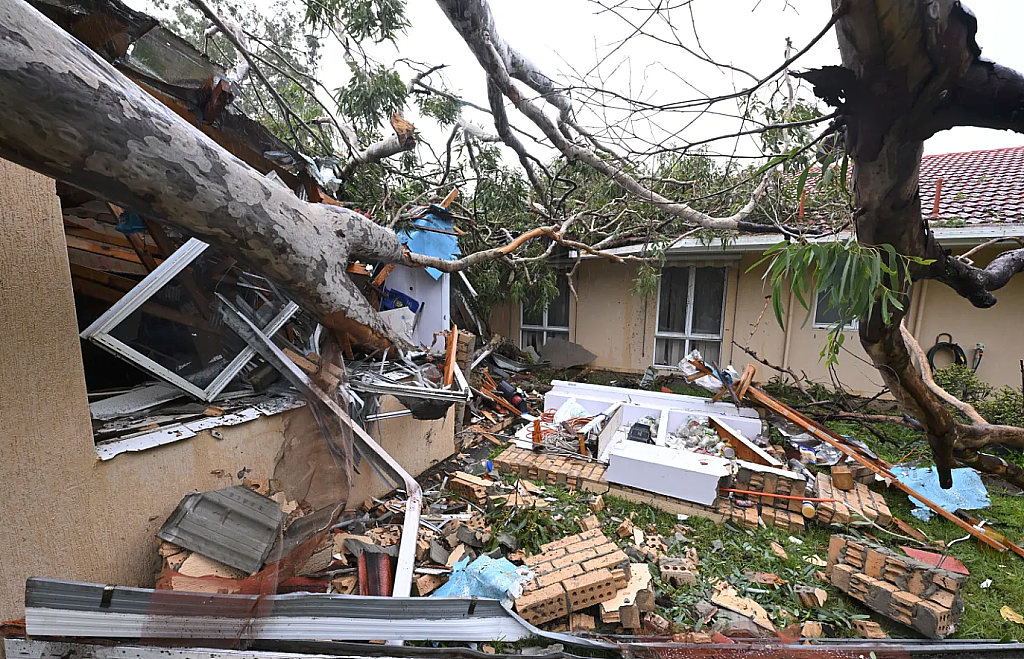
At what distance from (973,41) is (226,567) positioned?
12.3ft

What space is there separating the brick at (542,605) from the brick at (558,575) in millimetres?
89

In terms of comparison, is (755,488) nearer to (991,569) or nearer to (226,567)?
(991,569)

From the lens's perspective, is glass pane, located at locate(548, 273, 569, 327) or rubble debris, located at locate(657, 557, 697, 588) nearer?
rubble debris, located at locate(657, 557, 697, 588)

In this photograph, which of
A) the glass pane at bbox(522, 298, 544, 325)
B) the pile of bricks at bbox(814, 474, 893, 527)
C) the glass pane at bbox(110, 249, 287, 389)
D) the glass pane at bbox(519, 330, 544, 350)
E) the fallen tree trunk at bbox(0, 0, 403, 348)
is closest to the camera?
the fallen tree trunk at bbox(0, 0, 403, 348)

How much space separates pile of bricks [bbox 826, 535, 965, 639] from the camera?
254cm

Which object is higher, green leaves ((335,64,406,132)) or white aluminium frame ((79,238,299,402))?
green leaves ((335,64,406,132))

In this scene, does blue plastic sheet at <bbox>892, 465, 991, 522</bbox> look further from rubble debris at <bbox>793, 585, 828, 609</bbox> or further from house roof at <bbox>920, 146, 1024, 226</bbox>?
house roof at <bbox>920, 146, 1024, 226</bbox>

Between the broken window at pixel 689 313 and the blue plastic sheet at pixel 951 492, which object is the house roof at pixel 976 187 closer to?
the blue plastic sheet at pixel 951 492

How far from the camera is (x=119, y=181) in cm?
103

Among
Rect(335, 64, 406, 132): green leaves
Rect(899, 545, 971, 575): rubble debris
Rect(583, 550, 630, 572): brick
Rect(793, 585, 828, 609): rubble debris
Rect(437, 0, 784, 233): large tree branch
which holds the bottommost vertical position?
Rect(793, 585, 828, 609): rubble debris

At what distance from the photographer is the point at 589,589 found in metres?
2.65

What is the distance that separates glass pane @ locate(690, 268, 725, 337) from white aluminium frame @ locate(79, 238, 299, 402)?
7.56 metres

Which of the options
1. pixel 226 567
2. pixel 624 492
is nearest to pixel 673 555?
pixel 624 492

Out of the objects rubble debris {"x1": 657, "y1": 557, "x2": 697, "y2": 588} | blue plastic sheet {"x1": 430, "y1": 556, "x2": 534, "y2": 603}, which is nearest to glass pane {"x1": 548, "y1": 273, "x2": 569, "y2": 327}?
rubble debris {"x1": 657, "y1": 557, "x2": 697, "y2": 588}
